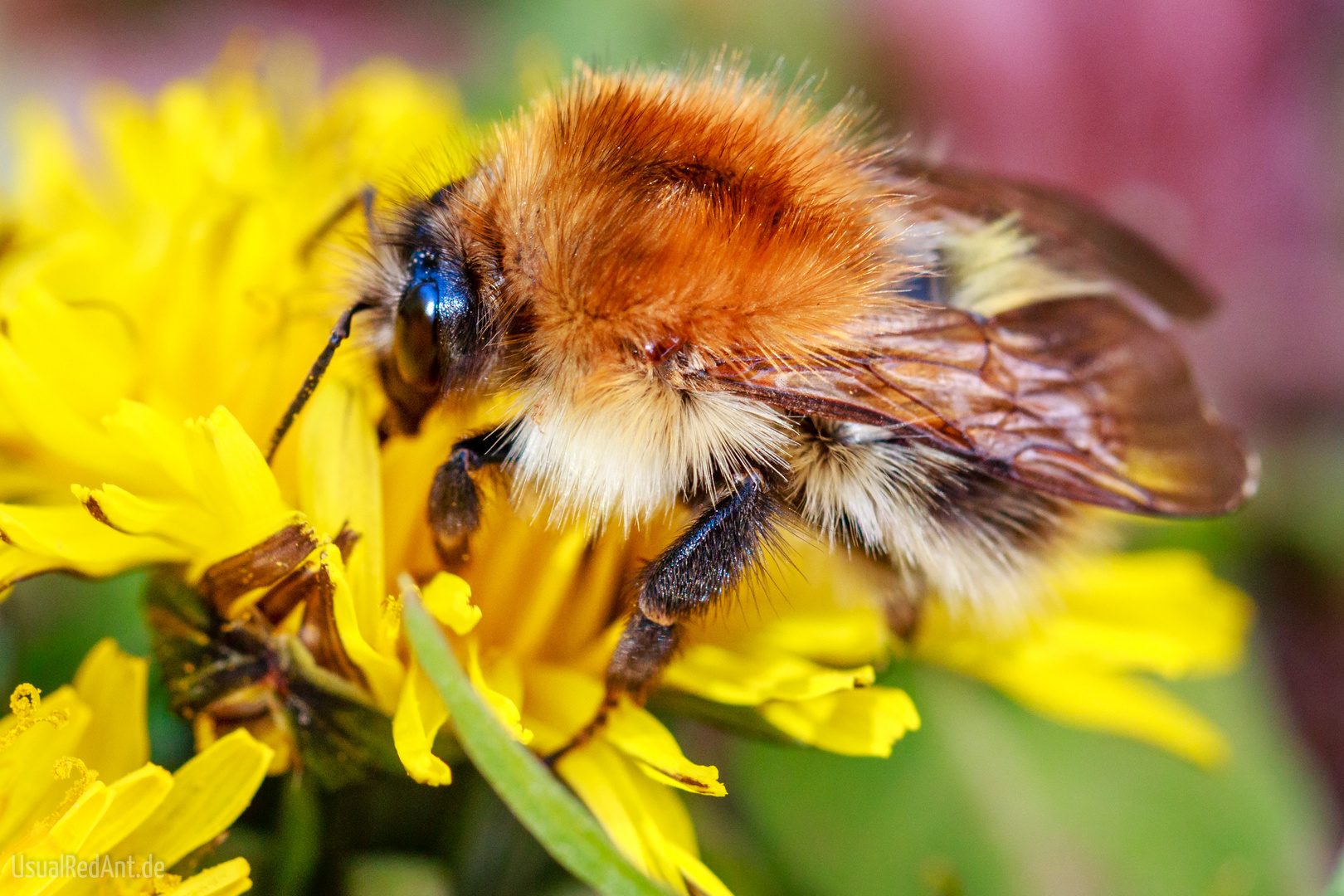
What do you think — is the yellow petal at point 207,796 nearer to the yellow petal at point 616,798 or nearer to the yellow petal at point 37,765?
the yellow petal at point 37,765

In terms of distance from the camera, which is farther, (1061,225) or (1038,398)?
(1061,225)

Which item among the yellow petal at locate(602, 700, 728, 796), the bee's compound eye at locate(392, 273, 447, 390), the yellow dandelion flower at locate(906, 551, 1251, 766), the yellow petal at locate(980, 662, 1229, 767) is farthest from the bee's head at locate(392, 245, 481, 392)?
the yellow petal at locate(980, 662, 1229, 767)

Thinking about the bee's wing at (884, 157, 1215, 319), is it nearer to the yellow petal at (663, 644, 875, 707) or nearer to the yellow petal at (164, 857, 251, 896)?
the yellow petal at (663, 644, 875, 707)

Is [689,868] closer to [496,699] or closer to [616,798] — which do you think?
[616,798]

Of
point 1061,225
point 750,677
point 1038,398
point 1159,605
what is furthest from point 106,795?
point 1159,605

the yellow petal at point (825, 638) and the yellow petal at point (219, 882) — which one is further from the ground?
the yellow petal at point (825, 638)

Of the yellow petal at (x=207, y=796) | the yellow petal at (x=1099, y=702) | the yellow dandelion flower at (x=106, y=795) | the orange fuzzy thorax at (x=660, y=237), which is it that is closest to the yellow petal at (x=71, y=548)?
the yellow dandelion flower at (x=106, y=795)

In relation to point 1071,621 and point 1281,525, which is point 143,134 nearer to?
point 1071,621
